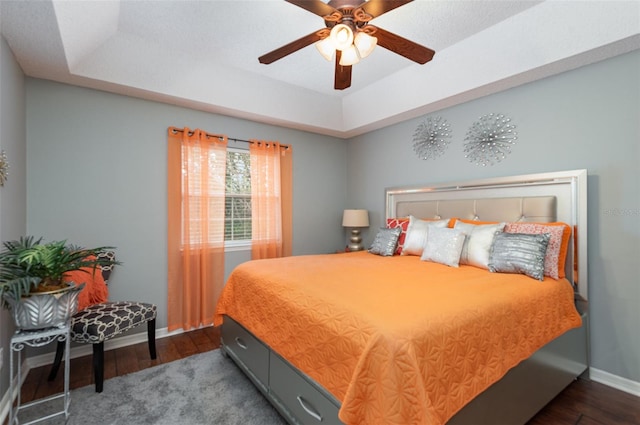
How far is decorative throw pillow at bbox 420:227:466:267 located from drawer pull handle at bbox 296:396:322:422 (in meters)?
1.57

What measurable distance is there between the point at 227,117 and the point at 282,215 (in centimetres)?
136

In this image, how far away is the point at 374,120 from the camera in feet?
12.3

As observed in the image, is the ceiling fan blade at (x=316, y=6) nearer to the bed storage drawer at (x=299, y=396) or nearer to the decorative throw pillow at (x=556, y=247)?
the bed storage drawer at (x=299, y=396)

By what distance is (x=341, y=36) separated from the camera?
1708mm

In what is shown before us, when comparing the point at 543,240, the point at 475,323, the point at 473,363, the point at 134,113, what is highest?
the point at 134,113

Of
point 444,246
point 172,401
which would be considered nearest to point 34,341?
point 172,401

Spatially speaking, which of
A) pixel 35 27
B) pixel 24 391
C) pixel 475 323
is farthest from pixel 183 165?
pixel 475 323

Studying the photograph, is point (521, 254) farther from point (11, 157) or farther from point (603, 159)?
point (11, 157)

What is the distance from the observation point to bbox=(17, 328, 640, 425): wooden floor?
186 cm

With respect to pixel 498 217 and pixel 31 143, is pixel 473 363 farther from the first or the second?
pixel 31 143

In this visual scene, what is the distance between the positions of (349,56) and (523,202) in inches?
77.8

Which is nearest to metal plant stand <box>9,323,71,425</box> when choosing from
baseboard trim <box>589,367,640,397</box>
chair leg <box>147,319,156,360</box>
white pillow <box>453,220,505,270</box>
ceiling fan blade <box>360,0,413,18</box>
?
chair leg <box>147,319,156,360</box>

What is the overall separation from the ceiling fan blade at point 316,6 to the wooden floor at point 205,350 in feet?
8.80

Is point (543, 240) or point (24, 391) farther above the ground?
point (543, 240)
